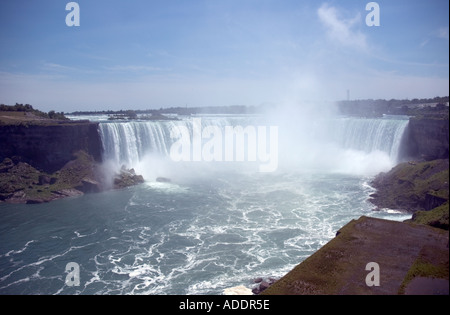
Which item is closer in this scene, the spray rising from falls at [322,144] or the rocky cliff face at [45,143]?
the rocky cliff face at [45,143]

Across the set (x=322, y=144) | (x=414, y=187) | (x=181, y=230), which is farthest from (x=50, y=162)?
(x=322, y=144)

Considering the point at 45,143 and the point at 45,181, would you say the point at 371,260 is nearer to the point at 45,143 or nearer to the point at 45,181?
the point at 45,181

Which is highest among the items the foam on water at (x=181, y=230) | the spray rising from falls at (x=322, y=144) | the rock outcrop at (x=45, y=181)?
the spray rising from falls at (x=322, y=144)

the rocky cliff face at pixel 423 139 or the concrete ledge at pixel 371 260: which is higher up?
the rocky cliff face at pixel 423 139

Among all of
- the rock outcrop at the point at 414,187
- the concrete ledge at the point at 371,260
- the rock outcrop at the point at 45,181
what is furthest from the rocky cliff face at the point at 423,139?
the rock outcrop at the point at 45,181

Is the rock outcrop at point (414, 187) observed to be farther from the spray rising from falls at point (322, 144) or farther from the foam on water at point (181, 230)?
the spray rising from falls at point (322, 144)

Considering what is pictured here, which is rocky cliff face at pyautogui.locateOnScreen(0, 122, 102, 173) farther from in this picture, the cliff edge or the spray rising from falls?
the spray rising from falls

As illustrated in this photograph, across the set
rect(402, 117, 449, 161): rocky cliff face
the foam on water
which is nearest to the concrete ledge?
the foam on water
